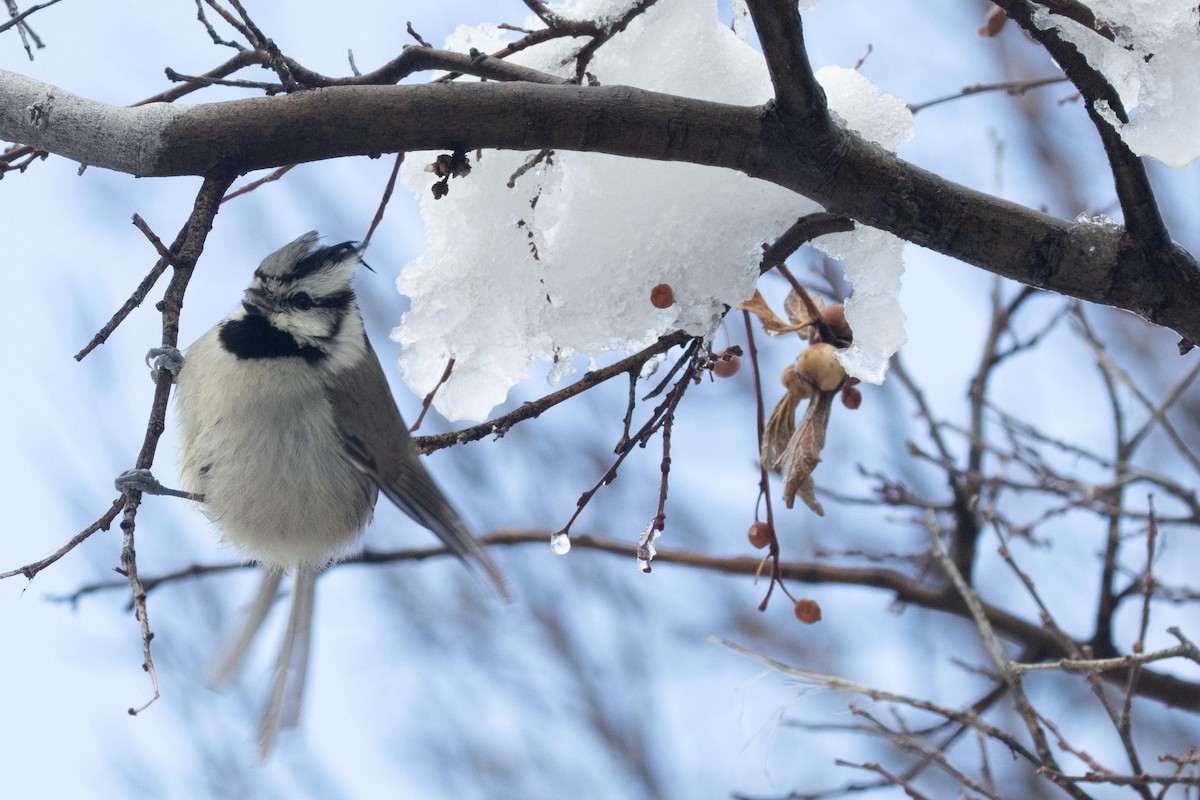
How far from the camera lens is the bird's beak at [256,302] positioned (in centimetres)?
225

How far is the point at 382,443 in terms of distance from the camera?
2250 mm

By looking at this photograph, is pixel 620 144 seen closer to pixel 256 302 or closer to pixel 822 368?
pixel 822 368

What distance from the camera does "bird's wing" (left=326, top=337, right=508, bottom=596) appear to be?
201cm

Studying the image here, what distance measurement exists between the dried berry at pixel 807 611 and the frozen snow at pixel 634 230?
64 cm

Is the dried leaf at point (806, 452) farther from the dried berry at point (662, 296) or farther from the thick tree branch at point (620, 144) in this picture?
the thick tree branch at point (620, 144)

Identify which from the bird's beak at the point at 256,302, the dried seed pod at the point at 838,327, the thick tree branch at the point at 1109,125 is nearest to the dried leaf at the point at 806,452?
the dried seed pod at the point at 838,327

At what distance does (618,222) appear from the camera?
168 cm

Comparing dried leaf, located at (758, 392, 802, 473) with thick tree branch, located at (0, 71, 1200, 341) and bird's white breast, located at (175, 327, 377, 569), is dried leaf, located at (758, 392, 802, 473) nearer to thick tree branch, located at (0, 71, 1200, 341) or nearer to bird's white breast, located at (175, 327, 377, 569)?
thick tree branch, located at (0, 71, 1200, 341)

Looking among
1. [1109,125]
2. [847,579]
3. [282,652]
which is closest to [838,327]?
[1109,125]

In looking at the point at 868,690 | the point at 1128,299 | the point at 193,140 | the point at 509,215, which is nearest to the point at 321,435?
the point at 509,215

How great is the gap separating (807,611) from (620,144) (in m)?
1.16

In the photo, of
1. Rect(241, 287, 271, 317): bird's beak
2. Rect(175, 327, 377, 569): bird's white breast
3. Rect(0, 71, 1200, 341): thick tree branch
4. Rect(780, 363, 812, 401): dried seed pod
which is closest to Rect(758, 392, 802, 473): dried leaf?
Rect(780, 363, 812, 401): dried seed pod

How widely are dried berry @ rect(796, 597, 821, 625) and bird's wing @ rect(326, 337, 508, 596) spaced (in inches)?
27.9

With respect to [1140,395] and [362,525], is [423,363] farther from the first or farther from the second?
[1140,395]
